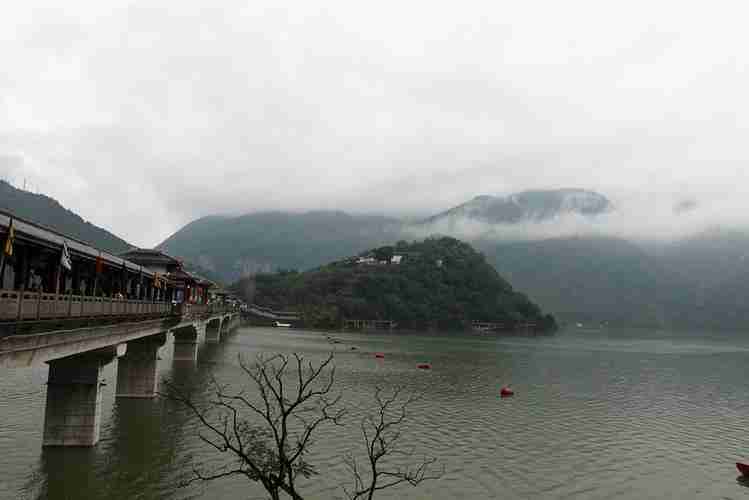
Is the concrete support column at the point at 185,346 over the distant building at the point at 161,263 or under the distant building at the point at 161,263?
under

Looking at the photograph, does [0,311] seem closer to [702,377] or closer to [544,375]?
[544,375]

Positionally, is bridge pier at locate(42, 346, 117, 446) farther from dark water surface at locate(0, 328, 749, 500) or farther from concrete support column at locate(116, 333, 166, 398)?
concrete support column at locate(116, 333, 166, 398)

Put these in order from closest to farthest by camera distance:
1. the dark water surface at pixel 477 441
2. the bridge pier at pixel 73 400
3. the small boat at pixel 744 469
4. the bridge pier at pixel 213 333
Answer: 1. the dark water surface at pixel 477 441
2. the bridge pier at pixel 73 400
3. the small boat at pixel 744 469
4. the bridge pier at pixel 213 333

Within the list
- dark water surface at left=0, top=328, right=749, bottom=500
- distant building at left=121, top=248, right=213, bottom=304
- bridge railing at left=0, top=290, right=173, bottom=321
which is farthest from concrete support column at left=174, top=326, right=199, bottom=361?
bridge railing at left=0, top=290, right=173, bottom=321

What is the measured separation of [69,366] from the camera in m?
26.0

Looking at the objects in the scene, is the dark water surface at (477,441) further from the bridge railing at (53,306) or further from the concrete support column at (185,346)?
the bridge railing at (53,306)

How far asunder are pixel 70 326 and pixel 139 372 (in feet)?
66.6

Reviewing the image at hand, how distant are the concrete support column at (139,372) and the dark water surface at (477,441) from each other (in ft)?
3.56

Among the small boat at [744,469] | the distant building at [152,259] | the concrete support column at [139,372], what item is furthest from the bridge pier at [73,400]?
the distant building at [152,259]

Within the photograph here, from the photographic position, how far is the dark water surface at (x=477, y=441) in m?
25.2

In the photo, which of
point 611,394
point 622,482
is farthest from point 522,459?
point 611,394

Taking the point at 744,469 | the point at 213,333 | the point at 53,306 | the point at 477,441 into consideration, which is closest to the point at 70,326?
the point at 53,306

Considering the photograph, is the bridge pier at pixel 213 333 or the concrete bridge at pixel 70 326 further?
the bridge pier at pixel 213 333

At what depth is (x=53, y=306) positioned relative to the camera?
1950cm
